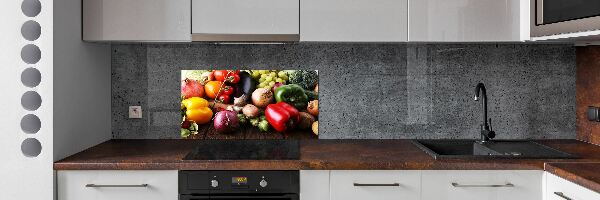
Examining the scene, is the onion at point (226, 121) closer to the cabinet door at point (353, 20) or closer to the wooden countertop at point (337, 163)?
the wooden countertop at point (337, 163)

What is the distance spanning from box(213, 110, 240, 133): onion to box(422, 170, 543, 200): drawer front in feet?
3.50

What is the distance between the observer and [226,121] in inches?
118

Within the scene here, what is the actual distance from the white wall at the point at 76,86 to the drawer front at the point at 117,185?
13 cm

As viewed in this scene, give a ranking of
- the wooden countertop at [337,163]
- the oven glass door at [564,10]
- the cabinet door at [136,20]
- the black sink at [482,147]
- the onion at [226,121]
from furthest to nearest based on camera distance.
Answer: the onion at [226,121], the black sink at [482,147], the cabinet door at [136,20], the wooden countertop at [337,163], the oven glass door at [564,10]

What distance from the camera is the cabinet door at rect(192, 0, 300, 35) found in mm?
2617

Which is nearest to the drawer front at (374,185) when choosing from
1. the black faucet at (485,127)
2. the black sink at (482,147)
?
the black sink at (482,147)

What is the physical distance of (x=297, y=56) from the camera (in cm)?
302

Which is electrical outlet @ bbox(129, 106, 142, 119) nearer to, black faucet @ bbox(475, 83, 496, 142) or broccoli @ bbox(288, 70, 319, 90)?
broccoli @ bbox(288, 70, 319, 90)

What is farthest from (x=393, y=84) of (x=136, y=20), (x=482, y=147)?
(x=136, y=20)

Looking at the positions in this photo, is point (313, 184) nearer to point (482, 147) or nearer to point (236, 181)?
point (236, 181)
